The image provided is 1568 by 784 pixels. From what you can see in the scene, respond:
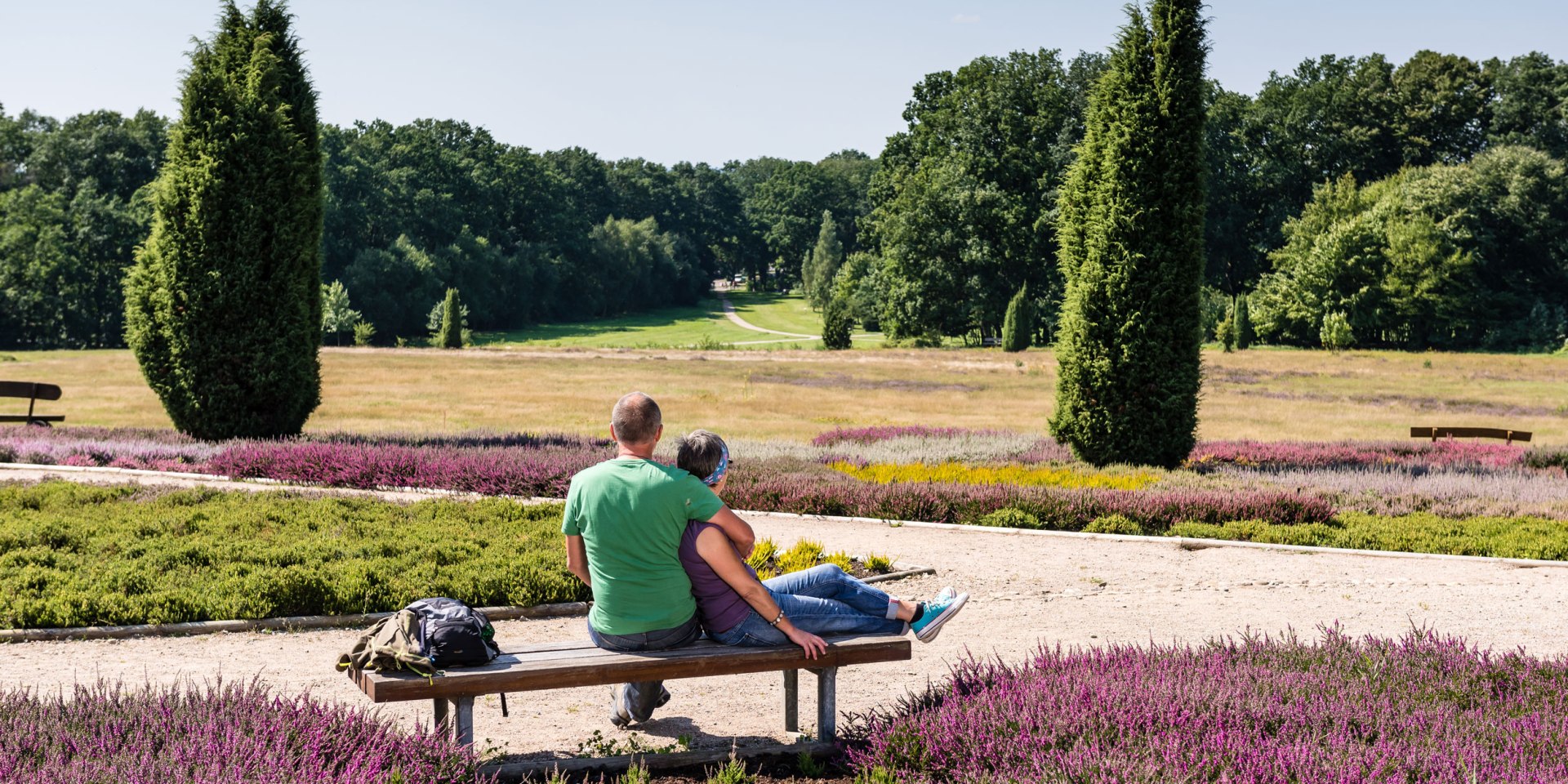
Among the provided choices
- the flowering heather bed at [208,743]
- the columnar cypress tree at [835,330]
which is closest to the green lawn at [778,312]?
the columnar cypress tree at [835,330]

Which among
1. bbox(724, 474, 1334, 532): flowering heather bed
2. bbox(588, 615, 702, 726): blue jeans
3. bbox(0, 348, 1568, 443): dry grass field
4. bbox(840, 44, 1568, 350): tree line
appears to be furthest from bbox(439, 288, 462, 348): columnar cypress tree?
bbox(588, 615, 702, 726): blue jeans

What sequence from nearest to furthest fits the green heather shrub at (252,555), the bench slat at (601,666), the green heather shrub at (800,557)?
the bench slat at (601,666), the green heather shrub at (252,555), the green heather shrub at (800,557)

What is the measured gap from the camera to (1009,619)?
8.31 meters

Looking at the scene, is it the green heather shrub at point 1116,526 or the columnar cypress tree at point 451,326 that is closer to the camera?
the green heather shrub at point 1116,526

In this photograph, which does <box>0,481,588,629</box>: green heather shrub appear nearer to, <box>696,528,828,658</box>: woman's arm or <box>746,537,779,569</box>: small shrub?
<box>746,537,779,569</box>: small shrub

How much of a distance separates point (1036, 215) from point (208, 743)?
6633 cm

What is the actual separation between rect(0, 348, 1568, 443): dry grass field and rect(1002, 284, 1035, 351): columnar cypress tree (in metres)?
4.16

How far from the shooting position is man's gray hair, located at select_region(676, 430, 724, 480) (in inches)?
209

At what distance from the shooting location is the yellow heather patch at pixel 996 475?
14211mm

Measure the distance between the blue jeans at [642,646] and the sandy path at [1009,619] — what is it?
0.41ft

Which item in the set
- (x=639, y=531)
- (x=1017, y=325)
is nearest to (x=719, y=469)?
(x=639, y=531)

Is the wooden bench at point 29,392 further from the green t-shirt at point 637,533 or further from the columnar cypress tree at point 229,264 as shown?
the green t-shirt at point 637,533

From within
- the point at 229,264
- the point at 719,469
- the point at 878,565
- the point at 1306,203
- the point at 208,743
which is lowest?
the point at 878,565

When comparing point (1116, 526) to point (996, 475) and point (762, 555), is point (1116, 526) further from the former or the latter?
point (762, 555)
